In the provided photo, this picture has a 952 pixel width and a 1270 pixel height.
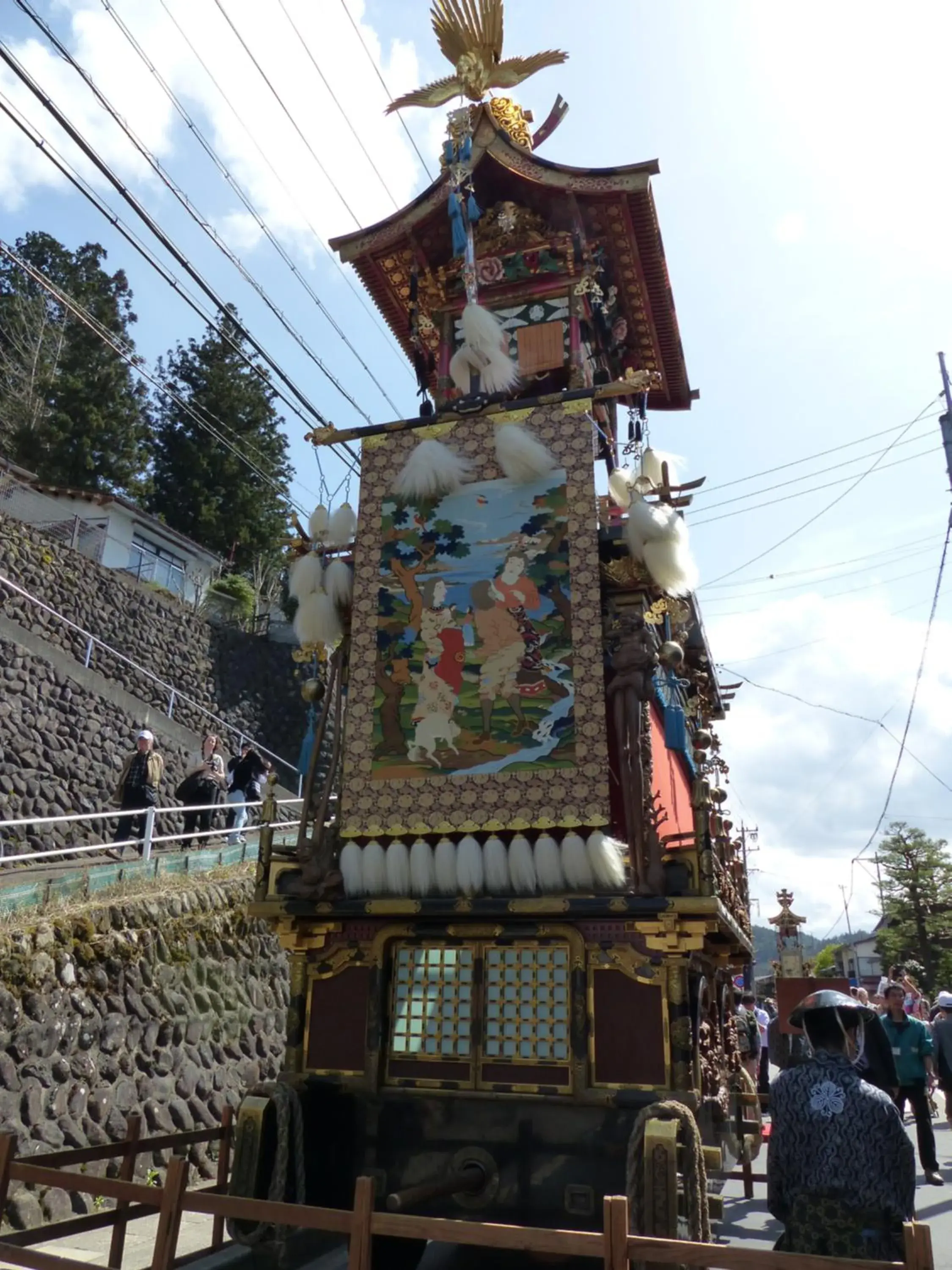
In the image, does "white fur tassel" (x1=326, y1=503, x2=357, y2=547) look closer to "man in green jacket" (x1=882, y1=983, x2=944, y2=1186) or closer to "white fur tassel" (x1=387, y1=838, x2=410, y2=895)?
"white fur tassel" (x1=387, y1=838, x2=410, y2=895)

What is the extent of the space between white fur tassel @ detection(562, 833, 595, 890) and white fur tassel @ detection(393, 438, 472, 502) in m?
3.47

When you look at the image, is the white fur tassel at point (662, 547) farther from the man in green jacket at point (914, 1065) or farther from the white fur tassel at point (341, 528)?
the man in green jacket at point (914, 1065)

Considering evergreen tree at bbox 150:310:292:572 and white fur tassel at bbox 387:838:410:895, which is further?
evergreen tree at bbox 150:310:292:572

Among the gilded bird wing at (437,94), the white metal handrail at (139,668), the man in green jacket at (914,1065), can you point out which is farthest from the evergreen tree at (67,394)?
the man in green jacket at (914,1065)

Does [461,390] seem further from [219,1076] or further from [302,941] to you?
[219,1076]

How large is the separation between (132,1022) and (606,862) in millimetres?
5773

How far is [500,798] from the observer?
24.8 feet

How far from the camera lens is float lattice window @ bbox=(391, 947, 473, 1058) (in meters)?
6.99

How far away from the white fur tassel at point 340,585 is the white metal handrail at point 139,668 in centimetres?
905

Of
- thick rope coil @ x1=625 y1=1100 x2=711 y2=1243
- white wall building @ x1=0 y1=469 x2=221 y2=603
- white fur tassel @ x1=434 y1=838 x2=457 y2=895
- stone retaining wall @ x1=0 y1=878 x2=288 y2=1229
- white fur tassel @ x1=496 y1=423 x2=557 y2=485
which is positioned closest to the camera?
thick rope coil @ x1=625 y1=1100 x2=711 y2=1243

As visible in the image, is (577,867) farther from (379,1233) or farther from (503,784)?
(379,1233)

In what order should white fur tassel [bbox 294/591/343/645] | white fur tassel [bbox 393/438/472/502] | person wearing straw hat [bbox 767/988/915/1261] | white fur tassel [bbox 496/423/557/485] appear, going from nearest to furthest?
person wearing straw hat [bbox 767/988/915/1261]
white fur tassel [bbox 496/423/557/485]
white fur tassel [bbox 393/438/472/502]
white fur tassel [bbox 294/591/343/645]

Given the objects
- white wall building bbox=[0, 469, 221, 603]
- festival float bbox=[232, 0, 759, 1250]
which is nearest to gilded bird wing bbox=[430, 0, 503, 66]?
festival float bbox=[232, 0, 759, 1250]

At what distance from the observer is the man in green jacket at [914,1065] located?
827cm
